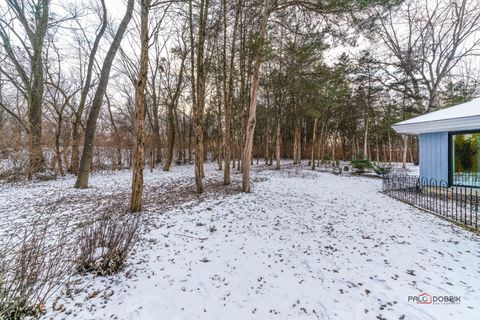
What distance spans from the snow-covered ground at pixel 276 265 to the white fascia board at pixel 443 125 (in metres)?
3.93

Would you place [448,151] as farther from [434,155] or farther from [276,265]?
[276,265]

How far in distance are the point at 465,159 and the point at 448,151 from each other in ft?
4.13

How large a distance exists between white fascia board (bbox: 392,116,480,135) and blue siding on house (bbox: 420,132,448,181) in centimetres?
45

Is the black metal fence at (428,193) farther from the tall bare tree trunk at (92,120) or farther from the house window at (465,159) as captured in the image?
the tall bare tree trunk at (92,120)

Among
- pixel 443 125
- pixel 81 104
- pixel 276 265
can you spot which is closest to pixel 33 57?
pixel 81 104

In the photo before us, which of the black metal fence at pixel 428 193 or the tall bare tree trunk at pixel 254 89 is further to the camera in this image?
the tall bare tree trunk at pixel 254 89

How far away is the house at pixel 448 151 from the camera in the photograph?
26.6 feet

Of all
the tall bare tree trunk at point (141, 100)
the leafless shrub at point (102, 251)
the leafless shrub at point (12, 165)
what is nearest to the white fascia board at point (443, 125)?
the tall bare tree trunk at point (141, 100)

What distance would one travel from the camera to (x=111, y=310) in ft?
7.42

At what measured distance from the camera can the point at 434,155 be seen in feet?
28.2

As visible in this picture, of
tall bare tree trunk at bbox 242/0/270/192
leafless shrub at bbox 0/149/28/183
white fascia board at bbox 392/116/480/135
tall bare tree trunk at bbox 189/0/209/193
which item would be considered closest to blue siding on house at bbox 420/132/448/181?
white fascia board at bbox 392/116/480/135

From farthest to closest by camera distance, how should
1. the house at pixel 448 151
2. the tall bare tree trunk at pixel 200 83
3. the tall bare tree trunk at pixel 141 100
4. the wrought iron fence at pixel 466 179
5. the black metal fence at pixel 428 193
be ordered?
the wrought iron fence at pixel 466 179
the house at pixel 448 151
the tall bare tree trunk at pixel 200 83
the black metal fence at pixel 428 193
the tall bare tree trunk at pixel 141 100

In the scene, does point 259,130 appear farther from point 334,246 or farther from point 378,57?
point 334,246

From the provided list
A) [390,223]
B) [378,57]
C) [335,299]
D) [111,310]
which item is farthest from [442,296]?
[378,57]
